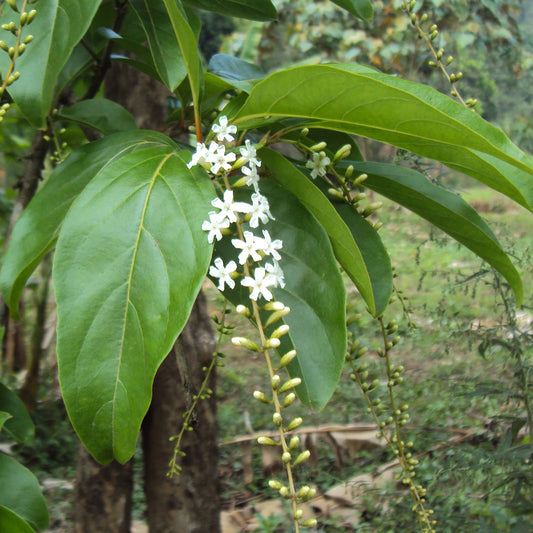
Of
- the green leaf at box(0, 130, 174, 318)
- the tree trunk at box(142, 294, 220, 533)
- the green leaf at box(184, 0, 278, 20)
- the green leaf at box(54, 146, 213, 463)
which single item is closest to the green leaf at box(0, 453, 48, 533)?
the green leaf at box(0, 130, 174, 318)

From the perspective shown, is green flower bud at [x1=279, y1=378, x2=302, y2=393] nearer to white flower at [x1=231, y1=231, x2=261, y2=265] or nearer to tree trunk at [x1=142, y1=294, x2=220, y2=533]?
white flower at [x1=231, y1=231, x2=261, y2=265]

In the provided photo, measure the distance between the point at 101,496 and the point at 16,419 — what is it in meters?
0.53

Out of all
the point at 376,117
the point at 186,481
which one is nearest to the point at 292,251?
the point at 376,117

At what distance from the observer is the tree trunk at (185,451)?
1.44 m

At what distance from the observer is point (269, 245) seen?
60 centimetres

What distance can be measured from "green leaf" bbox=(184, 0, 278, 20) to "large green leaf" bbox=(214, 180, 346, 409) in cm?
35

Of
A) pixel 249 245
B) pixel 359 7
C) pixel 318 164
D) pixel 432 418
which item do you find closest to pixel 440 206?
pixel 318 164

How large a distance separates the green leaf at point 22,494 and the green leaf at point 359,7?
0.76 meters

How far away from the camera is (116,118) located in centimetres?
85

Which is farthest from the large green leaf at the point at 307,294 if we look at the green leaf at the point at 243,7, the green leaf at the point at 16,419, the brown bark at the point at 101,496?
the brown bark at the point at 101,496

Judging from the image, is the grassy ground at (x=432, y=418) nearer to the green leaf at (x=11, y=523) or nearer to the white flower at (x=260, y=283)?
the white flower at (x=260, y=283)

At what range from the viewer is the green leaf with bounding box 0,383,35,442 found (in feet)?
3.09

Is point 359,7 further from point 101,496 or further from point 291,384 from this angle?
point 101,496

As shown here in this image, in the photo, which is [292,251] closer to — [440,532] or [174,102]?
[174,102]
